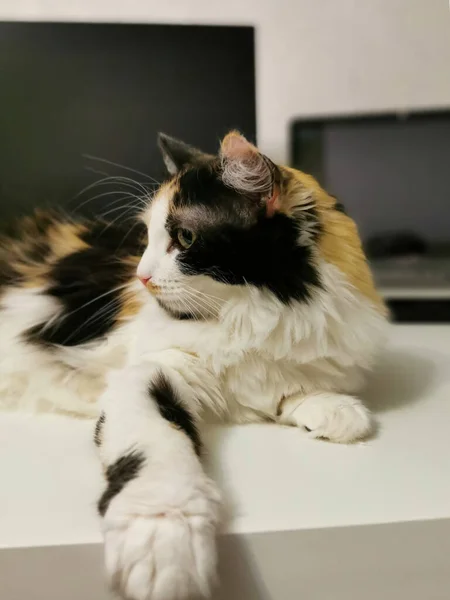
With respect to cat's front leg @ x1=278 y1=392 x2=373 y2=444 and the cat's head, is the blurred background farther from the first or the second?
cat's front leg @ x1=278 y1=392 x2=373 y2=444

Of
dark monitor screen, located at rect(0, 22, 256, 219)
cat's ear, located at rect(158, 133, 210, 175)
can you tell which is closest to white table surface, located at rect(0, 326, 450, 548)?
cat's ear, located at rect(158, 133, 210, 175)

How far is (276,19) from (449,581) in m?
1.52

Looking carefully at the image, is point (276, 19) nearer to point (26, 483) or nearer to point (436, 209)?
point (436, 209)

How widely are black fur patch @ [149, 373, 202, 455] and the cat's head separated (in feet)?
0.40

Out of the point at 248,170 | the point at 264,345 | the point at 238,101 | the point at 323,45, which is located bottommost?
the point at 264,345

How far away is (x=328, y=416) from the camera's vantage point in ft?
2.55

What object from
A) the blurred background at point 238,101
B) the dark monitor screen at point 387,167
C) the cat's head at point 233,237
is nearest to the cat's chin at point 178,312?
the cat's head at point 233,237

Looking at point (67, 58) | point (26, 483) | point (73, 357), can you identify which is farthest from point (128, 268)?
point (67, 58)

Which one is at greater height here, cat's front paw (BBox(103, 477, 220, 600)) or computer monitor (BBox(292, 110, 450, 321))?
computer monitor (BBox(292, 110, 450, 321))

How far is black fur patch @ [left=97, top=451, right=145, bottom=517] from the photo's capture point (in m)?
0.57

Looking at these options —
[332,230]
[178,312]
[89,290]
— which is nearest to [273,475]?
[178,312]

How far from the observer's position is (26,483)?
0.66 m

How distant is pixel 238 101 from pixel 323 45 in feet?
1.12

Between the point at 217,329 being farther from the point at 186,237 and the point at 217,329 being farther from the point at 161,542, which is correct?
the point at 161,542
